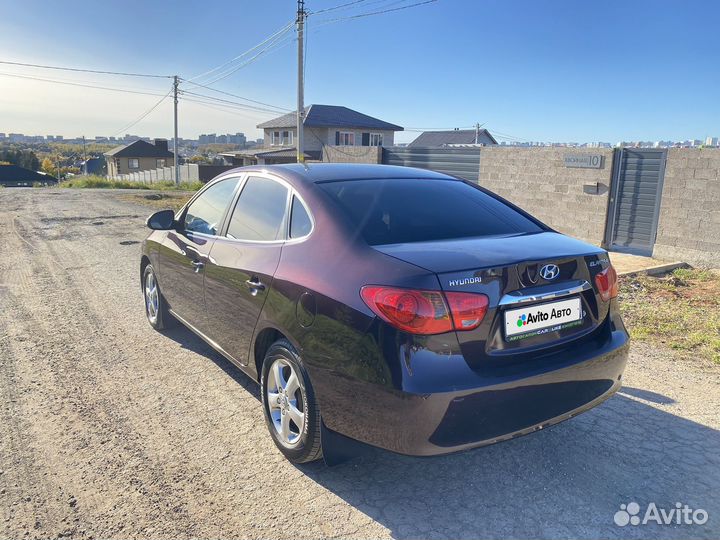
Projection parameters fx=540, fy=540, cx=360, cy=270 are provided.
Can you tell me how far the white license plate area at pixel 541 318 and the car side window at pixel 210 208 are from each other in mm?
2331

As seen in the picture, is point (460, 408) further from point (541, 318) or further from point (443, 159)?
point (443, 159)

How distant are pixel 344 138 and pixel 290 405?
47663mm

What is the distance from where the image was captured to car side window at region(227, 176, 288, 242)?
334 cm

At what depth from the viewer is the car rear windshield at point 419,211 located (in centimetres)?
297

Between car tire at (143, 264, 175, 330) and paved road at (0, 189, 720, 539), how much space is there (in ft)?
1.60

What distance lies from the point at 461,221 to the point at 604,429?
1.60m

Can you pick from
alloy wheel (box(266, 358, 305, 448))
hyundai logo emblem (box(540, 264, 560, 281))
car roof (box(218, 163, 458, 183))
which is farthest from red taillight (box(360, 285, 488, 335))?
car roof (box(218, 163, 458, 183))

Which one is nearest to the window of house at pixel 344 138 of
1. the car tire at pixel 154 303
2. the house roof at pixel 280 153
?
the house roof at pixel 280 153

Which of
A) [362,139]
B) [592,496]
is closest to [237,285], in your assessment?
[592,496]

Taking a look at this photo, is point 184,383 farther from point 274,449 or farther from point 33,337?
point 33,337

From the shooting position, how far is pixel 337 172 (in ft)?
11.9

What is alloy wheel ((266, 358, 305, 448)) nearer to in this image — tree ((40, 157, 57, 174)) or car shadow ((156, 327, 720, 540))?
car shadow ((156, 327, 720, 540))

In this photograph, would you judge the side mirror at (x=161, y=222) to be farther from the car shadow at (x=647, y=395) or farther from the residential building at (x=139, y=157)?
the residential building at (x=139, y=157)

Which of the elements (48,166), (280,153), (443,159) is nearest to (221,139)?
(48,166)
